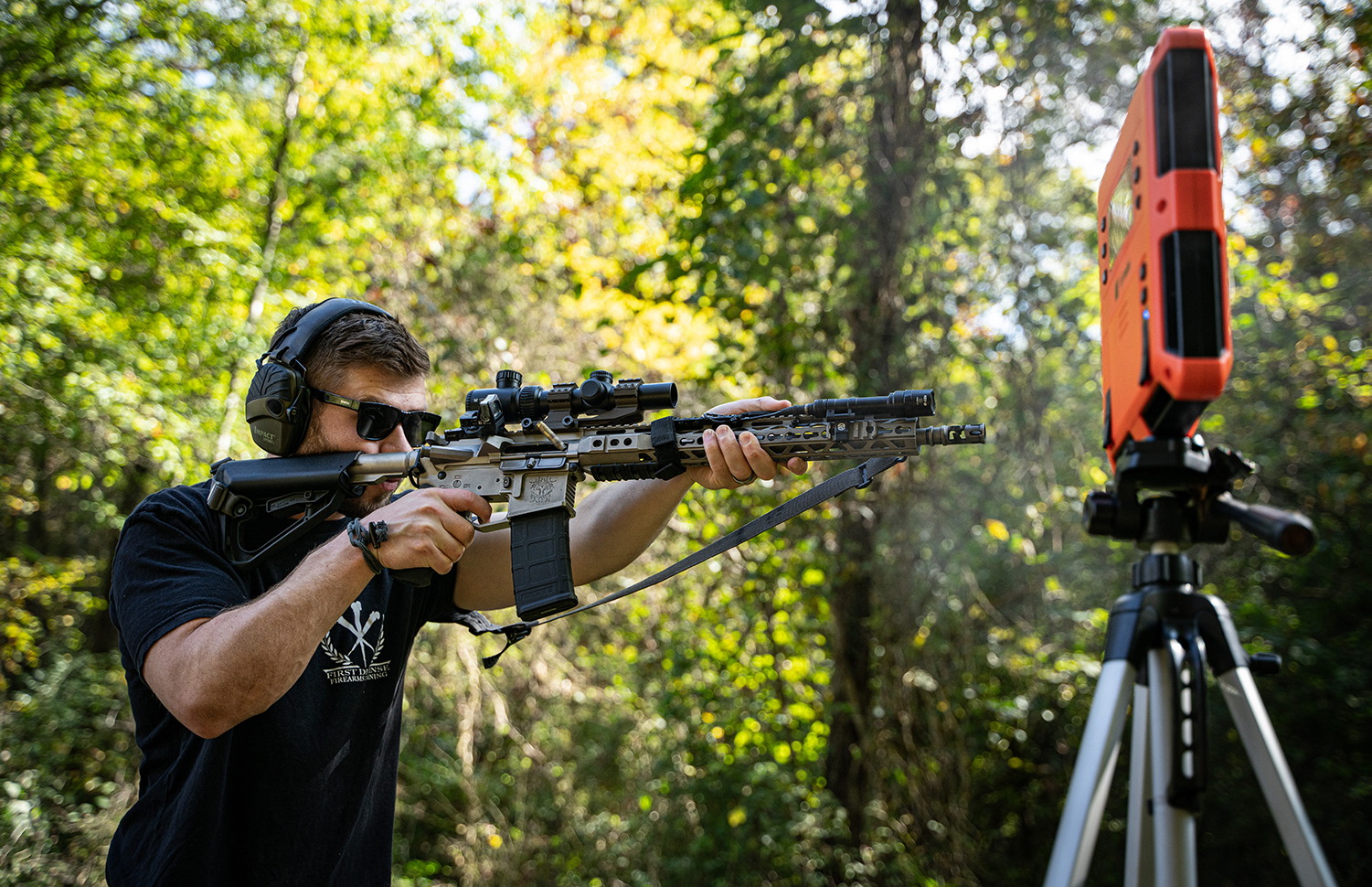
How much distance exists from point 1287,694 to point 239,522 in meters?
6.75

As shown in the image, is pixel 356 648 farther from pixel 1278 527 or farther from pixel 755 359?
pixel 755 359

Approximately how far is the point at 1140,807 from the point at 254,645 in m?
1.86

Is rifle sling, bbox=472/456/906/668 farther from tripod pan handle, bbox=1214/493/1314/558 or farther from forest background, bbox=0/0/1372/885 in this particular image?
forest background, bbox=0/0/1372/885

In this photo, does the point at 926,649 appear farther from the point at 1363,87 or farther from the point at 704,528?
the point at 1363,87

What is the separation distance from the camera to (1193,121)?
1358 mm

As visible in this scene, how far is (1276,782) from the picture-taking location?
147 centimetres

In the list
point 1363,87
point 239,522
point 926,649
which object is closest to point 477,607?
point 239,522

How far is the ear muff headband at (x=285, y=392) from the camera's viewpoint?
7.95 feet

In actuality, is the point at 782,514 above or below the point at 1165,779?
above

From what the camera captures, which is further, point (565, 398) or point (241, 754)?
point (565, 398)

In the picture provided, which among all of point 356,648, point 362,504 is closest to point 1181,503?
point 356,648

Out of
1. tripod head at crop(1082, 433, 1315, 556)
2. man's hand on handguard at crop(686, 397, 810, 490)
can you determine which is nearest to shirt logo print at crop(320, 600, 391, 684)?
man's hand on handguard at crop(686, 397, 810, 490)

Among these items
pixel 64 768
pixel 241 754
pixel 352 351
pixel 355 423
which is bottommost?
pixel 64 768

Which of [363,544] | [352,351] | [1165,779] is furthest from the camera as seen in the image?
[352,351]
